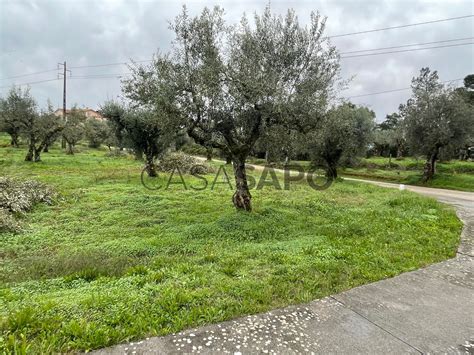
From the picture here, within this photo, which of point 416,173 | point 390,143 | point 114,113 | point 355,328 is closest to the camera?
point 355,328

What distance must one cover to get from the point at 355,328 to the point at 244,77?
5844mm

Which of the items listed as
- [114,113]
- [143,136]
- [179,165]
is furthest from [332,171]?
[114,113]

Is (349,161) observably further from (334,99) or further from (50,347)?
(50,347)

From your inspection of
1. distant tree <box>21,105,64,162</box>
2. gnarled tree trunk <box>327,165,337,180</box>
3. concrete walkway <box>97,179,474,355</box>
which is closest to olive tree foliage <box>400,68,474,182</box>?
gnarled tree trunk <box>327,165,337,180</box>

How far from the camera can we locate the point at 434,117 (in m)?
18.8

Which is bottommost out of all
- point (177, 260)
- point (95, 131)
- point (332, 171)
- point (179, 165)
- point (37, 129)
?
point (177, 260)

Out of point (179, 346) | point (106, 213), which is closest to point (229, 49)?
point (106, 213)

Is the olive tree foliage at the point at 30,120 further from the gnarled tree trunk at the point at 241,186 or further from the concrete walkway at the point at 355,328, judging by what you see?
the concrete walkway at the point at 355,328

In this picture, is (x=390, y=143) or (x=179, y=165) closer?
(x=179, y=165)

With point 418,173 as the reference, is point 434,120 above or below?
above

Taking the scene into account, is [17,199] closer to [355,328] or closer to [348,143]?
[355,328]

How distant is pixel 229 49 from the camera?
7637 mm

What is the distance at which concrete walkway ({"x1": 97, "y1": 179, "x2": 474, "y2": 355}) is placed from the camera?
257 centimetres

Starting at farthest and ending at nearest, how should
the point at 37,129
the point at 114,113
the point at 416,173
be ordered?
the point at 416,173, the point at 37,129, the point at 114,113
